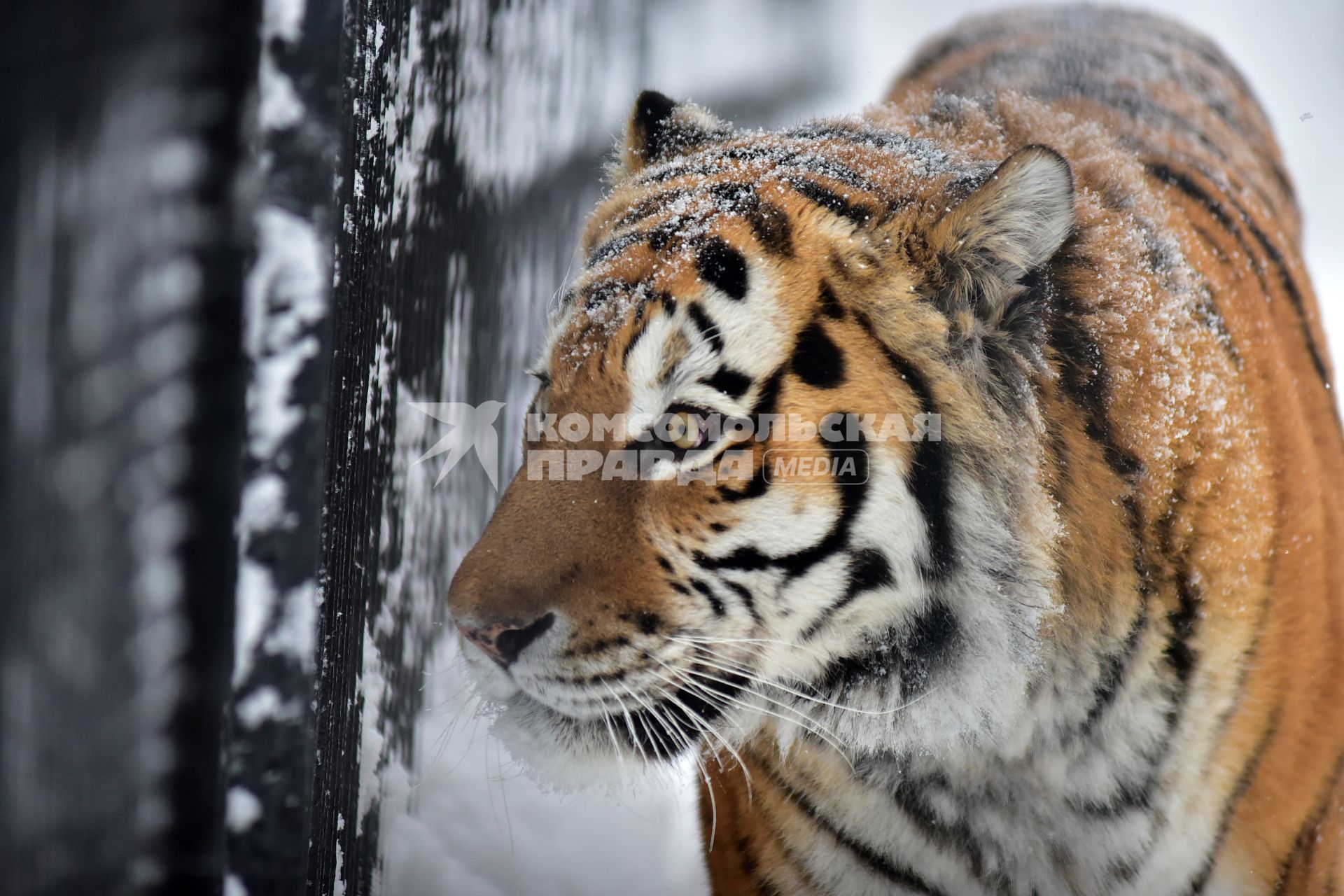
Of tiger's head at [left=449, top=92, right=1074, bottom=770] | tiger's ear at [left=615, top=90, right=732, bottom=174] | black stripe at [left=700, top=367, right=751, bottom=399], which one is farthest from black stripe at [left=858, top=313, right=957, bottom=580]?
tiger's ear at [left=615, top=90, right=732, bottom=174]

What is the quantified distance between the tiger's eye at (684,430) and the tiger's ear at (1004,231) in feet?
0.75

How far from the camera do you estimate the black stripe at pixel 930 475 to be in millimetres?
812

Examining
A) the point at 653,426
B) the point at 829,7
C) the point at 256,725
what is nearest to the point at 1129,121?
the point at 653,426

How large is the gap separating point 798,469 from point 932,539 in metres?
0.13

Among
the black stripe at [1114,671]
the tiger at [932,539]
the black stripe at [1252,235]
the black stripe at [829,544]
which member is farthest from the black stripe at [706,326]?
the black stripe at [1252,235]

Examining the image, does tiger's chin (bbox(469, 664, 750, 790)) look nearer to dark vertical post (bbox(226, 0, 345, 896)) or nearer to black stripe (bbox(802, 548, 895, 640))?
black stripe (bbox(802, 548, 895, 640))

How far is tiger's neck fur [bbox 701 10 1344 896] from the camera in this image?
2.71 feet

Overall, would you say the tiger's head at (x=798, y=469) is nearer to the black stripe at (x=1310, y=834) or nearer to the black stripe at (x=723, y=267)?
the black stripe at (x=723, y=267)

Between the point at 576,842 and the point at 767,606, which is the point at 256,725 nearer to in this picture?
the point at 767,606

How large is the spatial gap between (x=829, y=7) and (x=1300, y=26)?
3.93 ft

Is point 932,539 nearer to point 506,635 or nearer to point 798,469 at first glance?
point 798,469

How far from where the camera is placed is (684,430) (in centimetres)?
80

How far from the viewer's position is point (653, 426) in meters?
0.80

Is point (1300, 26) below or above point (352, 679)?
above
